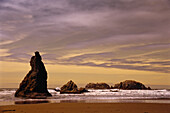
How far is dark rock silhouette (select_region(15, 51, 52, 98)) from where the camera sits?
4189 centimetres

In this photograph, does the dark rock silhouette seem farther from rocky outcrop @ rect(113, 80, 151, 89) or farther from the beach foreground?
rocky outcrop @ rect(113, 80, 151, 89)

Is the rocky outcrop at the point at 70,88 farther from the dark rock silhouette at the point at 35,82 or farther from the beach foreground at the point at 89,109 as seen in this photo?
the beach foreground at the point at 89,109

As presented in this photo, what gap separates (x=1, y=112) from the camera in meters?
16.5

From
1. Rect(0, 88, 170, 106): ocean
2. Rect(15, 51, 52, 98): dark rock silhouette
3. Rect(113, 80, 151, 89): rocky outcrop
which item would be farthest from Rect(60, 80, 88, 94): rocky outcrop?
Rect(113, 80, 151, 89): rocky outcrop

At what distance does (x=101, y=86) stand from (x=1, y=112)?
342ft

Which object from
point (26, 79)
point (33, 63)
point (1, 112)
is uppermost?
point (33, 63)

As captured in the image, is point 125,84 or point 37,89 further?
point 125,84

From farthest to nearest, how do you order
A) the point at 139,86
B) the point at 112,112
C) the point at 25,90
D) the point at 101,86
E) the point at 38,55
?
the point at 101,86 → the point at 139,86 → the point at 38,55 → the point at 25,90 → the point at 112,112

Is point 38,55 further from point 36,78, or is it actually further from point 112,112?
point 112,112

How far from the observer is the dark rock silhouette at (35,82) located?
41.9 meters

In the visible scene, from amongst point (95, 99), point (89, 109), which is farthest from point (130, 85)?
point (89, 109)

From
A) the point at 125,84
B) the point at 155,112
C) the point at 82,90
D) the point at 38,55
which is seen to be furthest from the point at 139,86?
the point at 155,112

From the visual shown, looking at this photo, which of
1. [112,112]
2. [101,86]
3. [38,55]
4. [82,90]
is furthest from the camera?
[101,86]

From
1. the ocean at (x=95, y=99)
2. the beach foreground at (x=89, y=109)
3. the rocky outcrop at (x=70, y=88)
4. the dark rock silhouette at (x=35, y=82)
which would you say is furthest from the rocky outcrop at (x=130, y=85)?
the beach foreground at (x=89, y=109)
